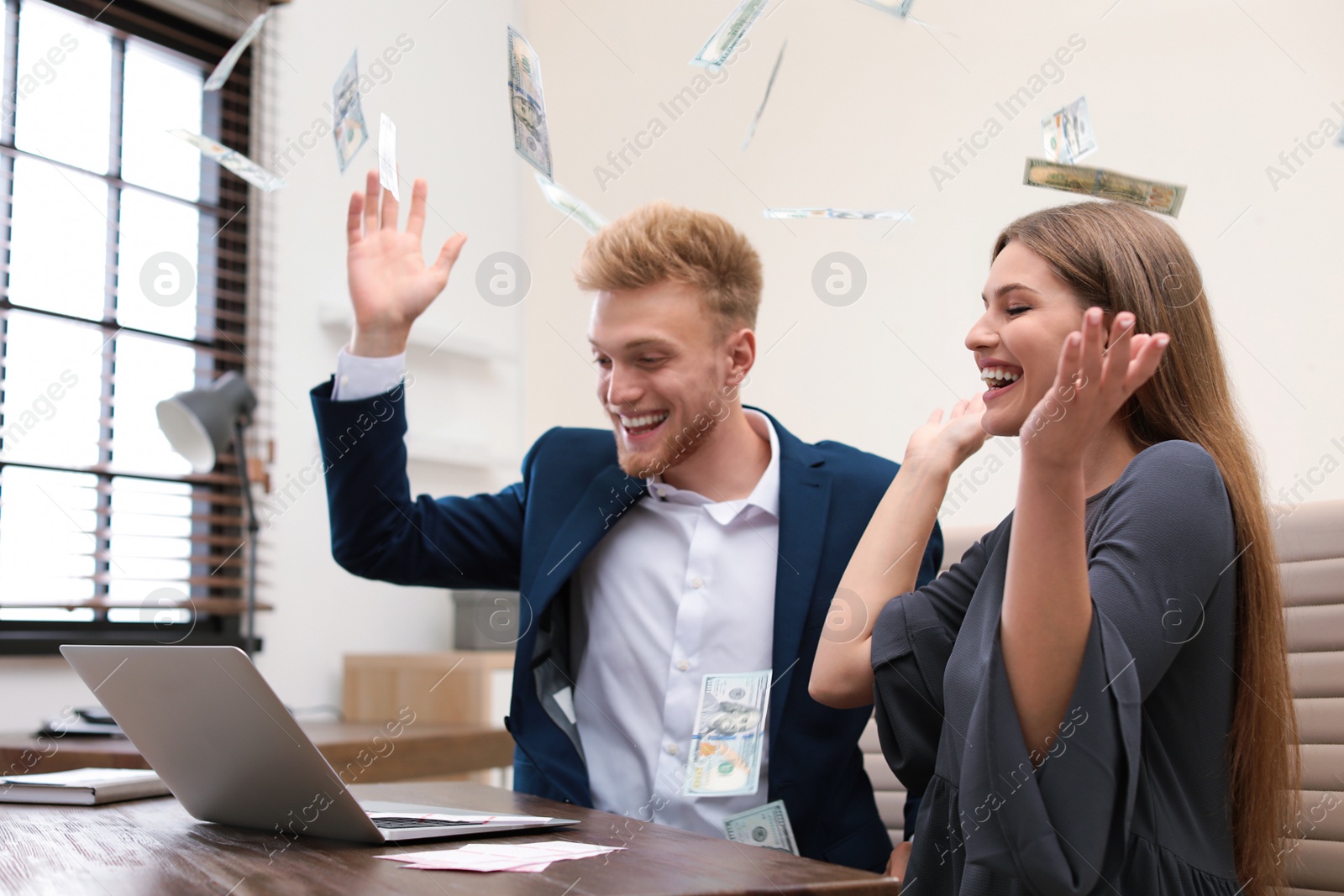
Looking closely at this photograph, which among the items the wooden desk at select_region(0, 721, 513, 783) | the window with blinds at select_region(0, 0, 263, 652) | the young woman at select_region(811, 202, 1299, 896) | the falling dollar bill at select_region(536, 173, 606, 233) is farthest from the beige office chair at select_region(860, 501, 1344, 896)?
the window with blinds at select_region(0, 0, 263, 652)

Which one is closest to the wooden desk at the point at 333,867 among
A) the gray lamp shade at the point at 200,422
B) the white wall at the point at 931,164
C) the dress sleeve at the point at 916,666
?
the dress sleeve at the point at 916,666

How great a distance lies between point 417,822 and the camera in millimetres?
981

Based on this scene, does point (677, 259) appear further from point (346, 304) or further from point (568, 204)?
point (346, 304)

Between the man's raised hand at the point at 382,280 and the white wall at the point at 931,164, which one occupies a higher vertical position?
the white wall at the point at 931,164

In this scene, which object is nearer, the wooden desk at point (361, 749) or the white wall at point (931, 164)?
the wooden desk at point (361, 749)

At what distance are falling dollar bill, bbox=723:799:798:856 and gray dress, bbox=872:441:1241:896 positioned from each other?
430mm

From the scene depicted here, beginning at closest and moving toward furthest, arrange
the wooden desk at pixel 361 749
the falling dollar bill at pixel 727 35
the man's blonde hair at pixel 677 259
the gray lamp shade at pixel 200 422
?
1. the falling dollar bill at pixel 727 35
2. the man's blonde hair at pixel 677 259
3. the wooden desk at pixel 361 749
4. the gray lamp shade at pixel 200 422

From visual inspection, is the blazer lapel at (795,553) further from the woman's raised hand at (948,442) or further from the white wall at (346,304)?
the white wall at (346,304)

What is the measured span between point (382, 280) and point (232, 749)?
2.61 feet

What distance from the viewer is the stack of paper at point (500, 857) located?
79 centimetres

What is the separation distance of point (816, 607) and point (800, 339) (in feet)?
5.01

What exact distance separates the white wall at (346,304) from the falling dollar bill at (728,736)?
6.29ft

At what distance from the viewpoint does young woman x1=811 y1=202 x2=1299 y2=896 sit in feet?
2.72

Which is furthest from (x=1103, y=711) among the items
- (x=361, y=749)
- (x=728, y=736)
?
(x=361, y=749)
